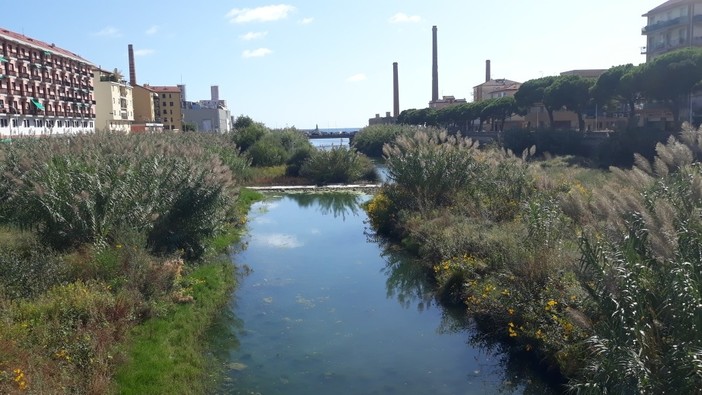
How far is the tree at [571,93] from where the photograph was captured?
43781 millimetres

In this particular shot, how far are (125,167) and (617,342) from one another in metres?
11.8

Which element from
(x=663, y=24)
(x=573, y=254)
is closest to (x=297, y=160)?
(x=573, y=254)

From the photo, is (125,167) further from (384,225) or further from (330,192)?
(330,192)

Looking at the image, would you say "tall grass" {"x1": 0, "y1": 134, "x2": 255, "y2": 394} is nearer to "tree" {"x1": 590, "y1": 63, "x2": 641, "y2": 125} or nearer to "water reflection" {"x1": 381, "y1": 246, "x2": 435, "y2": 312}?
"water reflection" {"x1": 381, "y1": 246, "x2": 435, "y2": 312}

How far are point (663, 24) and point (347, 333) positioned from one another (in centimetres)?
5360

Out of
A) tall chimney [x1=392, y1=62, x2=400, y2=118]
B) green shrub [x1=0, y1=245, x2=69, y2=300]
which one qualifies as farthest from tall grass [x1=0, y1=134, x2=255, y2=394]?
tall chimney [x1=392, y1=62, x2=400, y2=118]

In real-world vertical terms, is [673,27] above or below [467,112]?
above

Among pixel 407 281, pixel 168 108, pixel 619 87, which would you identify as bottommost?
pixel 407 281

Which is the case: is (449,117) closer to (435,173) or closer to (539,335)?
(435,173)

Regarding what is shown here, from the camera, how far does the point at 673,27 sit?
53.1m

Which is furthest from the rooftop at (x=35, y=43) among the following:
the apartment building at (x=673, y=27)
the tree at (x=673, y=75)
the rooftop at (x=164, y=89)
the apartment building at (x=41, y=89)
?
the apartment building at (x=673, y=27)

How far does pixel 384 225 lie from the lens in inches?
838

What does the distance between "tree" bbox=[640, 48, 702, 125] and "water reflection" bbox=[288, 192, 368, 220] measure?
18841 mm

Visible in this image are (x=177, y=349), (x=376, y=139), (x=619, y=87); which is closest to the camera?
(x=177, y=349)
